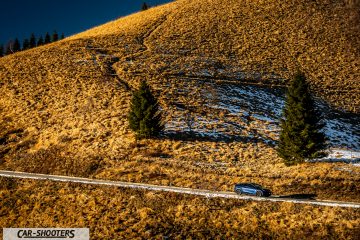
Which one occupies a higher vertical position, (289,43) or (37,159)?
(289,43)

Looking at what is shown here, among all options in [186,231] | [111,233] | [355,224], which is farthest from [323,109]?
[111,233]

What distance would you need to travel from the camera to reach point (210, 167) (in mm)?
29297

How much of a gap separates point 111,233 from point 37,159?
16203 millimetres

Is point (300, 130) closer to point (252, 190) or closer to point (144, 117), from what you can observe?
point (252, 190)

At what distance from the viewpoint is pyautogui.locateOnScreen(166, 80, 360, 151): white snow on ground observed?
37.6 metres

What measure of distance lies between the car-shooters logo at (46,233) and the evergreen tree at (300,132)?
19.1 metres

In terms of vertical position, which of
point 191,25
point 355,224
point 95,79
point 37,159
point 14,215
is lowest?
point 355,224

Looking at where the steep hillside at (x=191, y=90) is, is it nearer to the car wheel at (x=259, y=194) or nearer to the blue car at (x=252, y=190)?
the blue car at (x=252, y=190)

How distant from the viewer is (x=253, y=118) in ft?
137

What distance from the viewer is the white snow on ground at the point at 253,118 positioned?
1479 inches

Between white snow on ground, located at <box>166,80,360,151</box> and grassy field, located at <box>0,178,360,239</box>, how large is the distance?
1572cm

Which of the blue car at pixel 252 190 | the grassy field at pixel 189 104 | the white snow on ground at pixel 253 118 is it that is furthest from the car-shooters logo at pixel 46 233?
the white snow on ground at pixel 253 118

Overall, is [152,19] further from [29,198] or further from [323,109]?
[29,198]

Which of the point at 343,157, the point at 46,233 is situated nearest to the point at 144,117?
the point at 46,233
